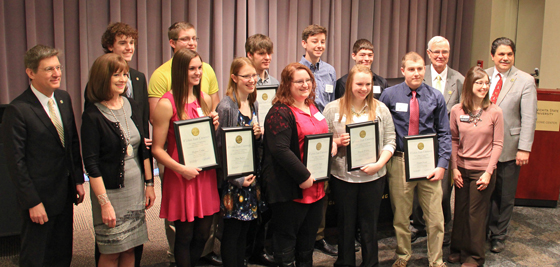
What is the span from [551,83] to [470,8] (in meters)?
1.89

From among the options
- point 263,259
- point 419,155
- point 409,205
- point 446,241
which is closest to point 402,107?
point 419,155

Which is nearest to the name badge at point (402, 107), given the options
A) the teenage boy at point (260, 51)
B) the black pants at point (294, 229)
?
the black pants at point (294, 229)

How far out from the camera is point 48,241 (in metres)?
2.27

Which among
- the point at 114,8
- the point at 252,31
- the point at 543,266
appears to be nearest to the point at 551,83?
the point at 543,266

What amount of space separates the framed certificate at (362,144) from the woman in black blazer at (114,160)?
119 centimetres

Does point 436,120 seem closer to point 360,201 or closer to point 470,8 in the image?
point 360,201

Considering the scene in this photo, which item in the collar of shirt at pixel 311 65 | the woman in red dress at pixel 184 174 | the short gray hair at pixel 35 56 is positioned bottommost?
the woman in red dress at pixel 184 174

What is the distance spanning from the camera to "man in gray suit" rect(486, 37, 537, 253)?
3.32m

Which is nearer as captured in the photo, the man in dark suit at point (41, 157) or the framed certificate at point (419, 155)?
the man in dark suit at point (41, 157)

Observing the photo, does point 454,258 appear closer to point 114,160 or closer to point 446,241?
point 446,241

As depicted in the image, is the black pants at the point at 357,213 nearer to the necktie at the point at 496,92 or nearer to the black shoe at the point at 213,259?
the black shoe at the point at 213,259

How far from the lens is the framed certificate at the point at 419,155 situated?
8.83ft

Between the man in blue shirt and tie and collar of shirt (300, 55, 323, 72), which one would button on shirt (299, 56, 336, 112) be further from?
the man in blue shirt and tie

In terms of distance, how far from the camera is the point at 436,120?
2.88 metres
